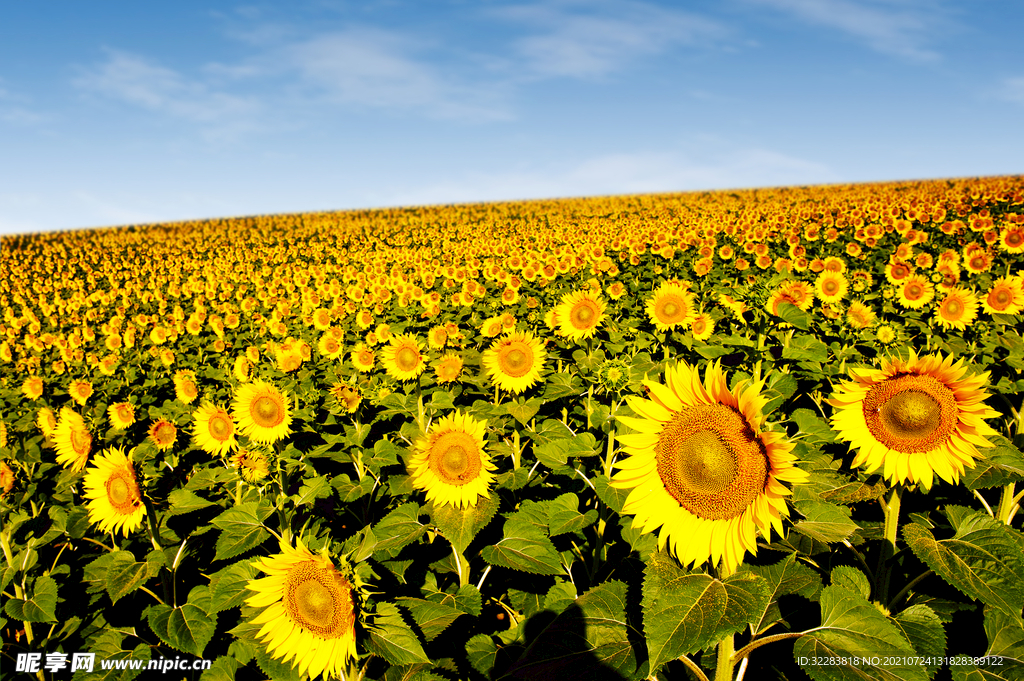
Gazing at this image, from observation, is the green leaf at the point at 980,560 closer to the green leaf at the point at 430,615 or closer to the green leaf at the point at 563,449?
the green leaf at the point at 563,449

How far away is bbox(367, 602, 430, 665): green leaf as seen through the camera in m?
1.96

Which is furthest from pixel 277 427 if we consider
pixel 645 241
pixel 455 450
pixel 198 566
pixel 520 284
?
Result: pixel 645 241

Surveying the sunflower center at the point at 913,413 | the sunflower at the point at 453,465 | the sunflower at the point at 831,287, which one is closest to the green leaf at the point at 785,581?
the sunflower center at the point at 913,413

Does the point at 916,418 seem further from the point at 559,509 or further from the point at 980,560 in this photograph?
the point at 559,509

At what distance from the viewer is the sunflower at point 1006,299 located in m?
5.01

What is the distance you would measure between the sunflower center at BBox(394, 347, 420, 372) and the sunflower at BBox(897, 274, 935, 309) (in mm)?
6020

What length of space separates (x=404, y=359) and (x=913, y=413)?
4.17 meters

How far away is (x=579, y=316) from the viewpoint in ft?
18.4

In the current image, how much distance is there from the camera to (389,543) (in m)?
2.51

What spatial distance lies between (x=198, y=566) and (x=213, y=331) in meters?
7.62

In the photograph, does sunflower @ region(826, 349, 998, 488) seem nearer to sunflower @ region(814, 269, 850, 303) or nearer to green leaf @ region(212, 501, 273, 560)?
green leaf @ region(212, 501, 273, 560)

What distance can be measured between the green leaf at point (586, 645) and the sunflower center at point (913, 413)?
4.02ft

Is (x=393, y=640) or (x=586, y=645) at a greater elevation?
(x=586, y=645)

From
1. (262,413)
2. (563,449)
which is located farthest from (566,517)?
(262,413)
